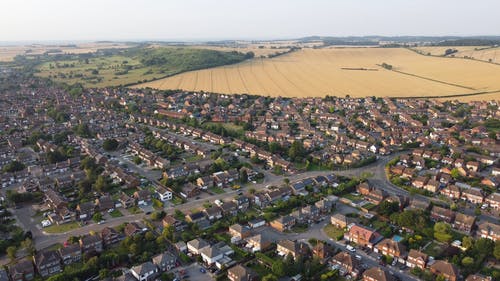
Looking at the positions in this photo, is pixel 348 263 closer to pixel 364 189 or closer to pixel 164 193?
pixel 364 189

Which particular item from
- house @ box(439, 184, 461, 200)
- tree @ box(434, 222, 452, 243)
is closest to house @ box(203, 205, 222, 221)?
tree @ box(434, 222, 452, 243)

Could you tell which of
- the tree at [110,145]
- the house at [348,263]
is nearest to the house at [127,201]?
the tree at [110,145]

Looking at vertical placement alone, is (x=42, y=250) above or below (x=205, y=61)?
below

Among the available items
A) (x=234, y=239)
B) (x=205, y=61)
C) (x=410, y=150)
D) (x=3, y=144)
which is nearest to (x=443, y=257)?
(x=234, y=239)

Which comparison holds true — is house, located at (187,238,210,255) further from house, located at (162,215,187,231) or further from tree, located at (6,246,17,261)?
tree, located at (6,246,17,261)

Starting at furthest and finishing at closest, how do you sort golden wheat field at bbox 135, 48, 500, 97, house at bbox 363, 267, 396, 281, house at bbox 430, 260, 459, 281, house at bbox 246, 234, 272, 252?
golden wheat field at bbox 135, 48, 500, 97
house at bbox 246, 234, 272, 252
house at bbox 430, 260, 459, 281
house at bbox 363, 267, 396, 281

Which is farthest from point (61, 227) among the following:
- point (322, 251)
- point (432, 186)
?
point (432, 186)

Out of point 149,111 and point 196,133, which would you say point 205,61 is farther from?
point 196,133
